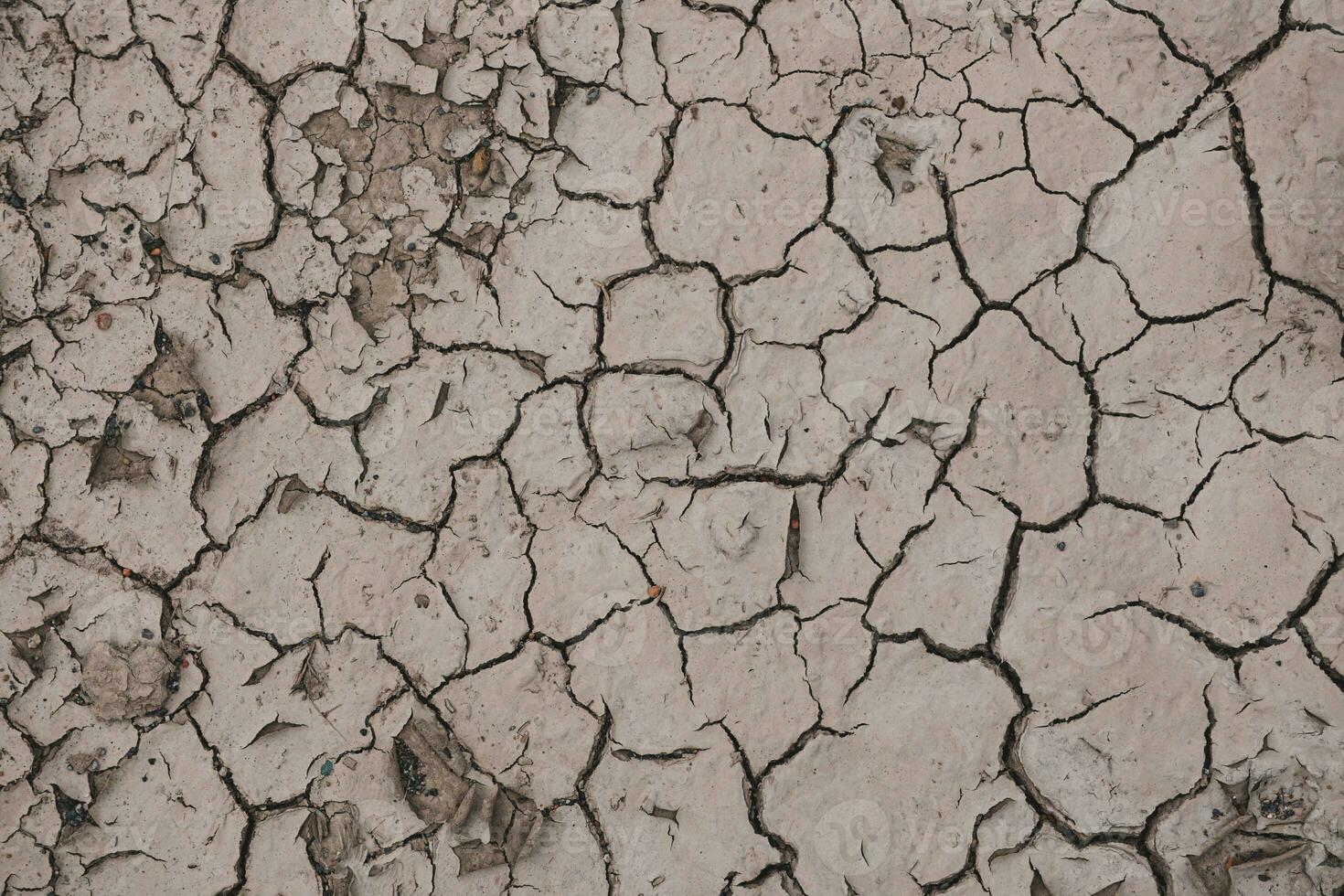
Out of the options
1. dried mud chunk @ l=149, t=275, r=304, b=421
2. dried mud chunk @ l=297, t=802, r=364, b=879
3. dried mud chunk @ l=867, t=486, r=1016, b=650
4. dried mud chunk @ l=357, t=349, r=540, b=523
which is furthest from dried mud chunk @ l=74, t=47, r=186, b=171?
dried mud chunk @ l=867, t=486, r=1016, b=650

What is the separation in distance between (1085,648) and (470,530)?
1497 millimetres

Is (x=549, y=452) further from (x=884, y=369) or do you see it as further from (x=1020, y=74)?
(x=1020, y=74)

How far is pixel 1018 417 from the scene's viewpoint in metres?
2.38

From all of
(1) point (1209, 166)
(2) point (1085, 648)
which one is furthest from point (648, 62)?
(2) point (1085, 648)

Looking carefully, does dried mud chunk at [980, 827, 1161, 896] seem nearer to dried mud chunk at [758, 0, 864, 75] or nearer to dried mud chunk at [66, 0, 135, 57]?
dried mud chunk at [758, 0, 864, 75]

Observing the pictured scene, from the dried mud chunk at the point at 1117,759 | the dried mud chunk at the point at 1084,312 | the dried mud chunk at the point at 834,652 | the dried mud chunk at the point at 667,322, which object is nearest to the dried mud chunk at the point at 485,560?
the dried mud chunk at the point at 667,322

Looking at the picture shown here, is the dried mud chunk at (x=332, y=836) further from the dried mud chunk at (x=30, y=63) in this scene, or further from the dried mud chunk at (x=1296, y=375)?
the dried mud chunk at (x=1296, y=375)

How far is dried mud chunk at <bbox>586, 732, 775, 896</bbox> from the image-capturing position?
2.32 metres

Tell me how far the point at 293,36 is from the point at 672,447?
147 centimetres

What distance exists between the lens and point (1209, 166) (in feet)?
7.92

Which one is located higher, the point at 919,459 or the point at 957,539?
the point at 919,459

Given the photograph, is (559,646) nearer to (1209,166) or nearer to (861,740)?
(861,740)

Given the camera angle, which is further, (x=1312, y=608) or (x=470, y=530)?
(x=470, y=530)

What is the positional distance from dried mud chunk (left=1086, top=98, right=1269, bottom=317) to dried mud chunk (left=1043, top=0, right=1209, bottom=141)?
65 mm
